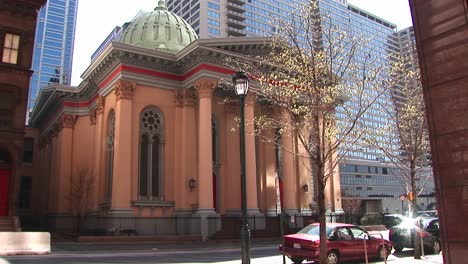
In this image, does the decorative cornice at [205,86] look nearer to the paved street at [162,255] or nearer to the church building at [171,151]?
the church building at [171,151]

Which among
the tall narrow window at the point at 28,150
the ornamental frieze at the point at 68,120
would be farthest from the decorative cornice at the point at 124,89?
the tall narrow window at the point at 28,150

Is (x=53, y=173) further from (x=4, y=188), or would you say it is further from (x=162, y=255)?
(x=162, y=255)

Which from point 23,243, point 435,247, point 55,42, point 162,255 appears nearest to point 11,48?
point 23,243

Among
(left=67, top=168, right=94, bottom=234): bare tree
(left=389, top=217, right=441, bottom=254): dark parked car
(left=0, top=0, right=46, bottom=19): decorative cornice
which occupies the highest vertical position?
(left=0, top=0, right=46, bottom=19): decorative cornice

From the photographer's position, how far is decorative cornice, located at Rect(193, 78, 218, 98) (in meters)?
28.5

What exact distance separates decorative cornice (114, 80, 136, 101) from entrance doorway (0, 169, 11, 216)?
7.89m

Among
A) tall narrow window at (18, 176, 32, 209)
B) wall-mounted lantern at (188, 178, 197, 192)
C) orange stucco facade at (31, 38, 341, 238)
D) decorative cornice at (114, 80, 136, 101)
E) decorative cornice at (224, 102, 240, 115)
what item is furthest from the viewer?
tall narrow window at (18, 176, 32, 209)

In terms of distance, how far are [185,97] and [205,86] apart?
261 cm

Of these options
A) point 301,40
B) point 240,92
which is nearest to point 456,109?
point 240,92

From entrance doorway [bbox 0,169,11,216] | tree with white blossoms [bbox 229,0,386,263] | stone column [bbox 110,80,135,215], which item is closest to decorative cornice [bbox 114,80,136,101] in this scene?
stone column [bbox 110,80,135,215]

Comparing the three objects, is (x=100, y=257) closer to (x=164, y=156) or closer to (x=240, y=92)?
(x=240, y=92)

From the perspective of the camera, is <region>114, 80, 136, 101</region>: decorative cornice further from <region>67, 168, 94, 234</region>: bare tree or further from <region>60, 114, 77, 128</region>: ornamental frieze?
<region>60, 114, 77, 128</region>: ornamental frieze

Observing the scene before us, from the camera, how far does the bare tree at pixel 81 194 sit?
3070cm

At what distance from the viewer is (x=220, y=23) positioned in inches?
4107
